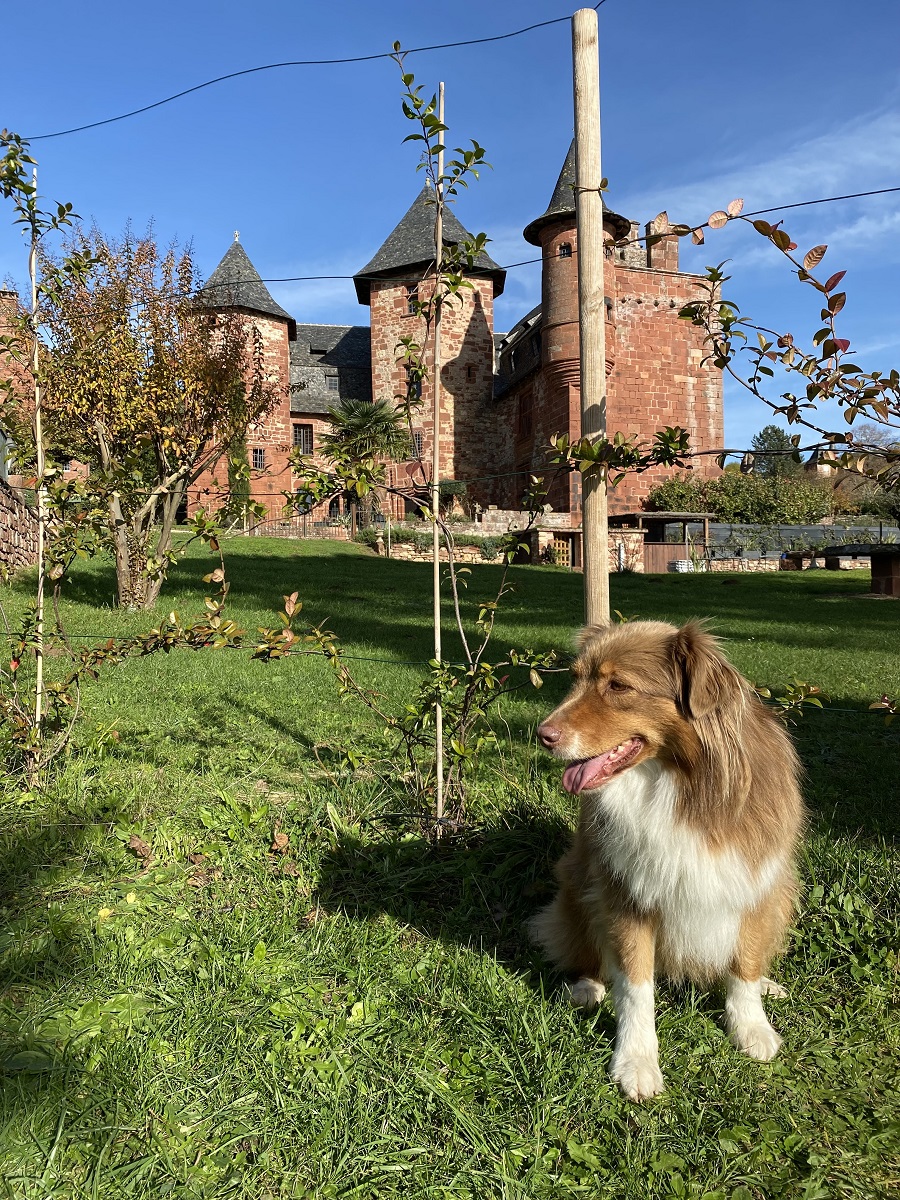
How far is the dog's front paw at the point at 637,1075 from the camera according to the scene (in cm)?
219

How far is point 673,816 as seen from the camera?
7.15ft

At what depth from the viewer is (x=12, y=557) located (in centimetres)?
1280

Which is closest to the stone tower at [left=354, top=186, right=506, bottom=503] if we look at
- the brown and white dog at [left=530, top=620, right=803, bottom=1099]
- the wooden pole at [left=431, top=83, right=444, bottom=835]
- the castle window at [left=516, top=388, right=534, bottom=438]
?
the castle window at [left=516, top=388, right=534, bottom=438]

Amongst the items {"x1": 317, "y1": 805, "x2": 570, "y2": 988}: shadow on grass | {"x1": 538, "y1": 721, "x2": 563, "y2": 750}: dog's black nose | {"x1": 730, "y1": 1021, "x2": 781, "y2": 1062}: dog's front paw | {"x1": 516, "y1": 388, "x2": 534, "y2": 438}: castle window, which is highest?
{"x1": 516, "y1": 388, "x2": 534, "y2": 438}: castle window

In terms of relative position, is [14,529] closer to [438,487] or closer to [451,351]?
[438,487]

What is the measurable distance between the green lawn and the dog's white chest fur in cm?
43

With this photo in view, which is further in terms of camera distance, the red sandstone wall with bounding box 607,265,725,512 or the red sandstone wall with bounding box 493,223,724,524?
the red sandstone wall with bounding box 607,265,725,512

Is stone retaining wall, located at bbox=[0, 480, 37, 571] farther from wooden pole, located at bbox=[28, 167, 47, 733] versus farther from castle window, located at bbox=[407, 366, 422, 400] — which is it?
castle window, located at bbox=[407, 366, 422, 400]

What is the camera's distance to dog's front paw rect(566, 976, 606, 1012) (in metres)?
2.57

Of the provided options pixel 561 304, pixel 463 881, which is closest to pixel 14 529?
pixel 463 881

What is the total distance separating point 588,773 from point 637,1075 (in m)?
0.90

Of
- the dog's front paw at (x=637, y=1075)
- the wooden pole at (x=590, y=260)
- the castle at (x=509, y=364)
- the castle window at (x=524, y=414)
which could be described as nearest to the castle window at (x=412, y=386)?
the wooden pole at (x=590, y=260)

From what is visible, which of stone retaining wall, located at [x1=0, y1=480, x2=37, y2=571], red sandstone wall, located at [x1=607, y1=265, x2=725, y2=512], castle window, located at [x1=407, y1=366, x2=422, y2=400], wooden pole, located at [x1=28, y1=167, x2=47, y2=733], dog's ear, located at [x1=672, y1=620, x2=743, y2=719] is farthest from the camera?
red sandstone wall, located at [x1=607, y1=265, x2=725, y2=512]

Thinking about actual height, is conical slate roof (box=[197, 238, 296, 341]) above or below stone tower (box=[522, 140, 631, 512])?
above
